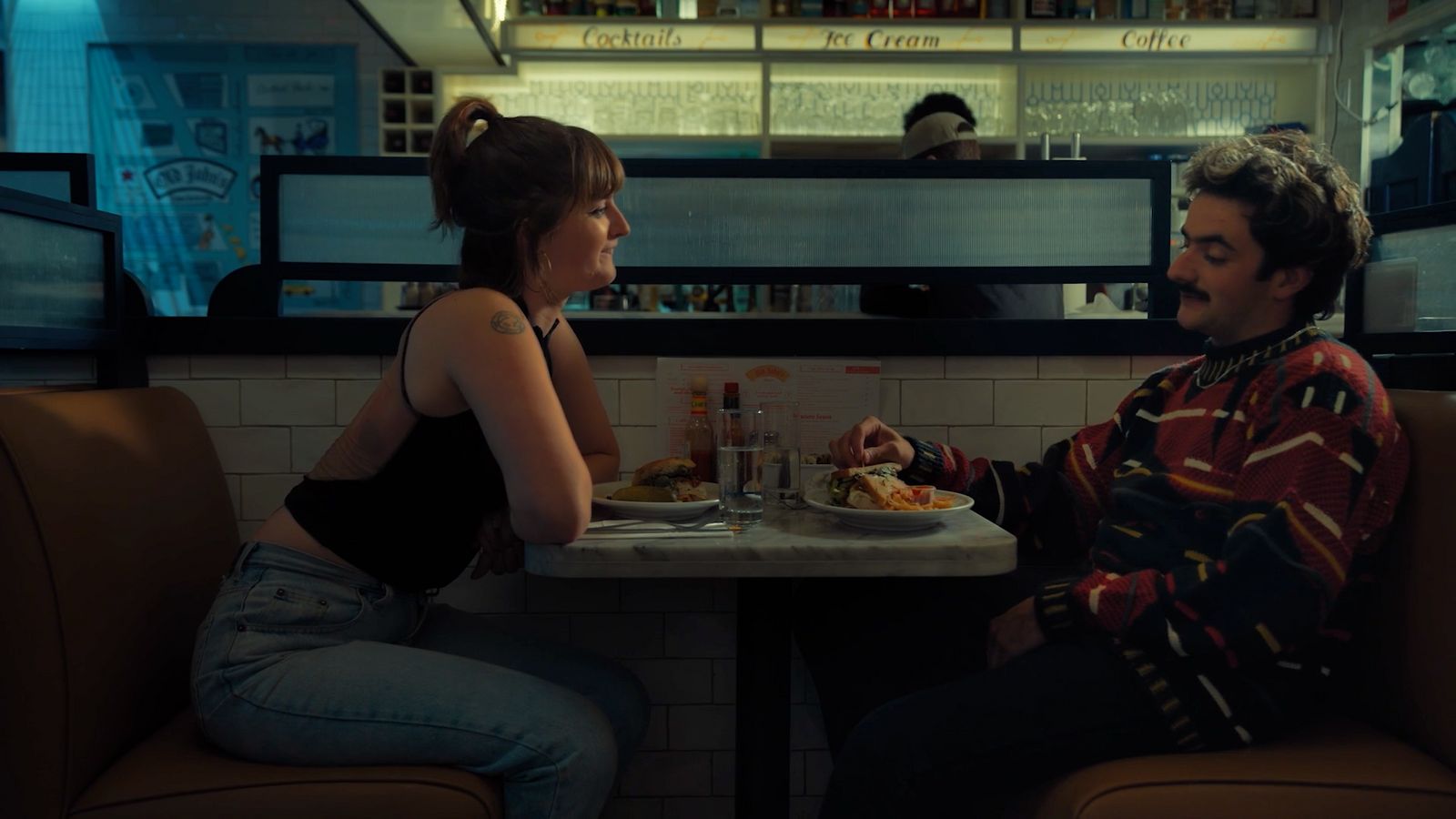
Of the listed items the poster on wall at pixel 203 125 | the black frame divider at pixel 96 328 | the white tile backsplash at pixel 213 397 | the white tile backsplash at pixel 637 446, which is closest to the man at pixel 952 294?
the white tile backsplash at pixel 637 446

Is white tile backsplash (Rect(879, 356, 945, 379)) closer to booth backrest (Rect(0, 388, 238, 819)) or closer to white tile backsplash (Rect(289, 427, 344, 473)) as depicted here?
white tile backsplash (Rect(289, 427, 344, 473))

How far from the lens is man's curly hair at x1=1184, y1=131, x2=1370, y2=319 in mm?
1551

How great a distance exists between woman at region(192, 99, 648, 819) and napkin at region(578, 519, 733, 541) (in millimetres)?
43

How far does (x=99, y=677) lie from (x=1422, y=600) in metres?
1.80

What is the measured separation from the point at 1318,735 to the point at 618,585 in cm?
130

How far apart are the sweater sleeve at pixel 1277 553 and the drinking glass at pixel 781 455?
0.53m

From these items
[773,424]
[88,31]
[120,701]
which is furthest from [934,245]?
[88,31]

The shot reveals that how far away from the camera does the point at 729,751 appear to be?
2242mm

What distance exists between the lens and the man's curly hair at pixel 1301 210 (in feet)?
5.09

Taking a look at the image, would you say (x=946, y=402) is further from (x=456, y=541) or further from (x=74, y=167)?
(x=74, y=167)

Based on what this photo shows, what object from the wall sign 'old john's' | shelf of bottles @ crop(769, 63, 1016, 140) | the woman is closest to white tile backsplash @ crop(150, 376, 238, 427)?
the woman

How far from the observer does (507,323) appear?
1.46 m

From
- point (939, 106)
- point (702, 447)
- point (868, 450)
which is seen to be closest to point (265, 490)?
point (702, 447)

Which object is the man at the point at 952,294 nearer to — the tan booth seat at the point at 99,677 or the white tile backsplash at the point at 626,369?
the white tile backsplash at the point at 626,369
